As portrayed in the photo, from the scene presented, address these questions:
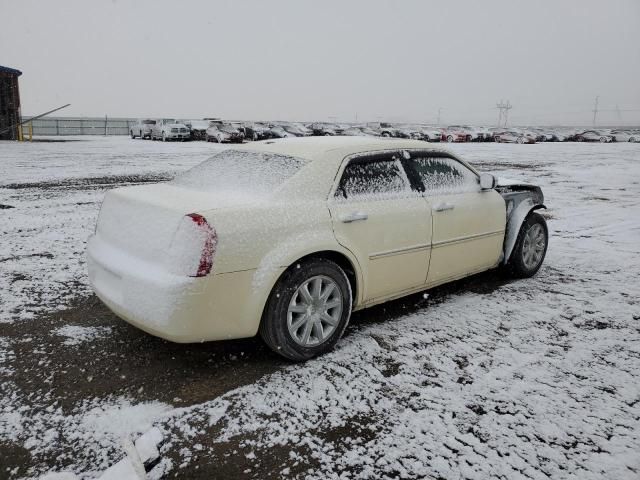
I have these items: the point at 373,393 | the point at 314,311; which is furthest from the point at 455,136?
the point at 373,393

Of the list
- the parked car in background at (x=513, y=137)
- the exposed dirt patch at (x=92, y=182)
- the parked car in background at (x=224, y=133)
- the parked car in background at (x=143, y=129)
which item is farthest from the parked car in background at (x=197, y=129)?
the parked car in background at (x=513, y=137)

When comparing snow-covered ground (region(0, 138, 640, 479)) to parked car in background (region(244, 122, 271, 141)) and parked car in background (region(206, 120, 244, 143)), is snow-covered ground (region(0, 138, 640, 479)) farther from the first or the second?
parked car in background (region(244, 122, 271, 141))

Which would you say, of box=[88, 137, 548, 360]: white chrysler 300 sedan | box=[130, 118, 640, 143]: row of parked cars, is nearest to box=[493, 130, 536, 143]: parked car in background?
box=[130, 118, 640, 143]: row of parked cars

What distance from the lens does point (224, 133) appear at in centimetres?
3341

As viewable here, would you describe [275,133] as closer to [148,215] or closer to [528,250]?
[528,250]

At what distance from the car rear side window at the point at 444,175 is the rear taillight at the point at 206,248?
6.45 ft

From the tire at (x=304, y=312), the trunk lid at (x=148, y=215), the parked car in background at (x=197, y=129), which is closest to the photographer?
the trunk lid at (x=148, y=215)

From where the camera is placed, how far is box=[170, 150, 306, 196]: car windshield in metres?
3.45

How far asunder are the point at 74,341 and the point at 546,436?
3.17 metres

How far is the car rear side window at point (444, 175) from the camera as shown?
4141mm

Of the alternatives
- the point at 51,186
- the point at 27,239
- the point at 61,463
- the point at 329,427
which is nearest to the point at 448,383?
the point at 329,427

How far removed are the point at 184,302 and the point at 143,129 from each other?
37.9m

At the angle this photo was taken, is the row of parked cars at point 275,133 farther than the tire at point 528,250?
Yes

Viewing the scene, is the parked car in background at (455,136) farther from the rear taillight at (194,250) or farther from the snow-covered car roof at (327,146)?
the rear taillight at (194,250)
